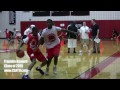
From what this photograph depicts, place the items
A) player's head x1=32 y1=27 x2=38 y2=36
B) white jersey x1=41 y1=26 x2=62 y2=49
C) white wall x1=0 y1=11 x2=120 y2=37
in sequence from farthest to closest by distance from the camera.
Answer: white wall x1=0 y1=11 x2=120 y2=37 < white jersey x1=41 y1=26 x2=62 y2=49 < player's head x1=32 y1=27 x2=38 y2=36

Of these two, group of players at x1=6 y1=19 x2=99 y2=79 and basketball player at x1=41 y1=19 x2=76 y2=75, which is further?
basketball player at x1=41 y1=19 x2=76 y2=75

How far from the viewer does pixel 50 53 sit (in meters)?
9.85

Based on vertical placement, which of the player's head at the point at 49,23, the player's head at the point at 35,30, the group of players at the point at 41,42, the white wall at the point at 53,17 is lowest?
the group of players at the point at 41,42

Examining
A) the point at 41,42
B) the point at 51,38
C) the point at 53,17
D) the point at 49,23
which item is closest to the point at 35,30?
the point at 41,42

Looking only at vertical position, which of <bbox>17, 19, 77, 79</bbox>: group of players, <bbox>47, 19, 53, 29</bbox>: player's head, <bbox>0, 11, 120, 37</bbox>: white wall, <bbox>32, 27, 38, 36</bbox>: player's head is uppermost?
<bbox>0, 11, 120, 37</bbox>: white wall

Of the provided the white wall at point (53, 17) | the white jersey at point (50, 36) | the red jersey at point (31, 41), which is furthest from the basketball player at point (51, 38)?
the white wall at point (53, 17)

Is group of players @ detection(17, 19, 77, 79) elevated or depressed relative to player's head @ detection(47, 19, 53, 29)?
depressed

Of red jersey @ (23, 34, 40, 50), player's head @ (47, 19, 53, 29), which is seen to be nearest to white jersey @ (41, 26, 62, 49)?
player's head @ (47, 19, 53, 29)

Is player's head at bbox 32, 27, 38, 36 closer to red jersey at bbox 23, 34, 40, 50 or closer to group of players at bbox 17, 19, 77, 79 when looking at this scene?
group of players at bbox 17, 19, 77, 79

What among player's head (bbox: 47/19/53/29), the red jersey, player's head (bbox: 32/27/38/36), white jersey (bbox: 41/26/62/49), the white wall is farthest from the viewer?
the white wall

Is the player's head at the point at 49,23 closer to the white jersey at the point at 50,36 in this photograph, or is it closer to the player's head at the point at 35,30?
the white jersey at the point at 50,36

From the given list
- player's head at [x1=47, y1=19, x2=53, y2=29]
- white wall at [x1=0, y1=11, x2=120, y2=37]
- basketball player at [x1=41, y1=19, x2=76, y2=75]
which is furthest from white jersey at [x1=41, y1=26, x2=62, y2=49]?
white wall at [x1=0, y1=11, x2=120, y2=37]

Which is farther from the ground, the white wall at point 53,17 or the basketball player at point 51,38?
the white wall at point 53,17
